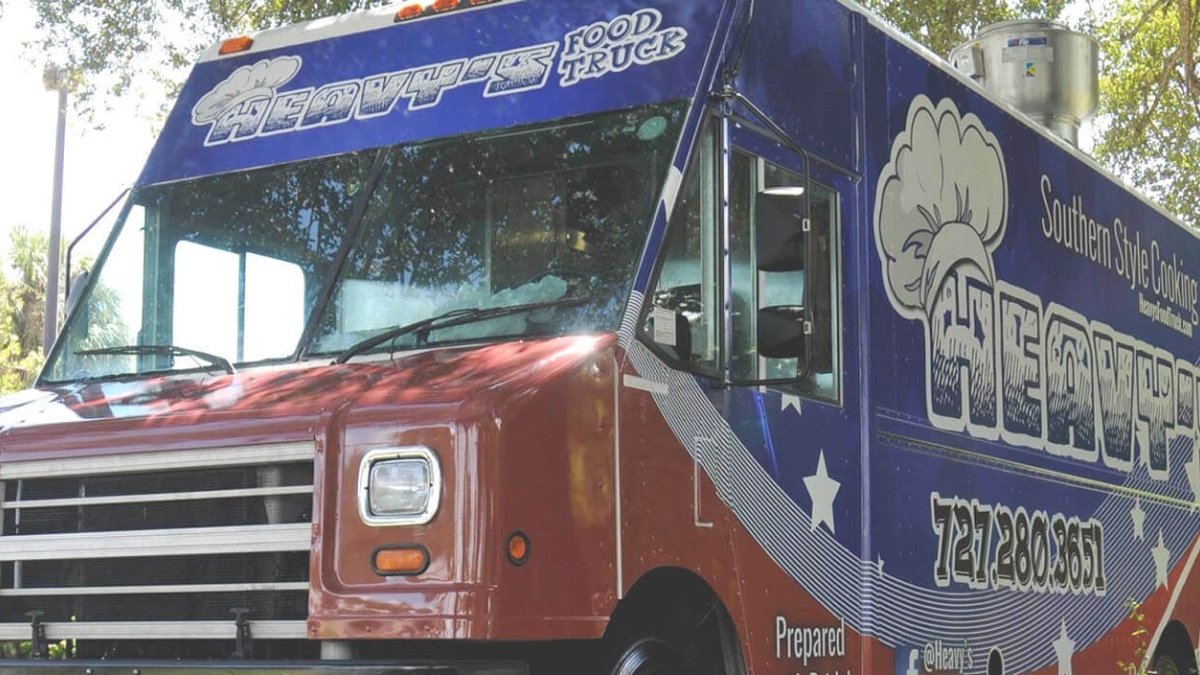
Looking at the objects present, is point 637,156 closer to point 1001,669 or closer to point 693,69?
point 693,69

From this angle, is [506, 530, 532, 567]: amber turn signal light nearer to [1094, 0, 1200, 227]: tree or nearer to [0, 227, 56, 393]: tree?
[1094, 0, 1200, 227]: tree

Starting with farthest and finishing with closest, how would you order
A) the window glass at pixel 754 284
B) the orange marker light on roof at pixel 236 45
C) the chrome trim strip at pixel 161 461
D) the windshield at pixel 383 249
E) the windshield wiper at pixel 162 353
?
the orange marker light on roof at pixel 236 45 → the windshield wiper at pixel 162 353 → the window glass at pixel 754 284 → the windshield at pixel 383 249 → the chrome trim strip at pixel 161 461

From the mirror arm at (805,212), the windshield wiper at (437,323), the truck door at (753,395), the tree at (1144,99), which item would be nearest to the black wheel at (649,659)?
the truck door at (753,395)

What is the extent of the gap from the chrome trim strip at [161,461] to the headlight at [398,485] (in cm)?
20

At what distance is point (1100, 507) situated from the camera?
9.01 metres

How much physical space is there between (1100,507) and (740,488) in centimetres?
396

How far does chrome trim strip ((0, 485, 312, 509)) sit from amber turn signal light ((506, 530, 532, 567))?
2.15ft

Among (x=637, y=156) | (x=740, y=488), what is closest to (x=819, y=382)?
(x=740, y=488)

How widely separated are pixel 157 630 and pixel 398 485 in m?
1.07

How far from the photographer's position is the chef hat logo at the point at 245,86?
6816 mm

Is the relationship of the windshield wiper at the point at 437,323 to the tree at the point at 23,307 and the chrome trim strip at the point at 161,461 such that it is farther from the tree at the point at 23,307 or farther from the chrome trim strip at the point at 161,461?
the tree at the point at 23,307

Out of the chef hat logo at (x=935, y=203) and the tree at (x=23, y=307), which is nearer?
the chef hat logo at (x=935, y=203)

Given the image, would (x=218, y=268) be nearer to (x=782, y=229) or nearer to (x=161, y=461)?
(x=161, y=461)

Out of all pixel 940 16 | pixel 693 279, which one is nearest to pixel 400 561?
pixel 693 279
